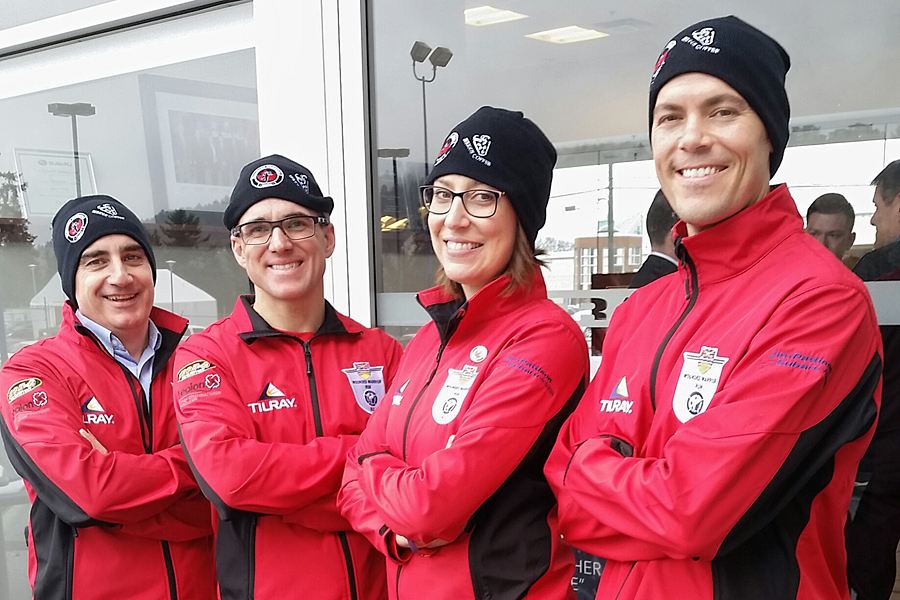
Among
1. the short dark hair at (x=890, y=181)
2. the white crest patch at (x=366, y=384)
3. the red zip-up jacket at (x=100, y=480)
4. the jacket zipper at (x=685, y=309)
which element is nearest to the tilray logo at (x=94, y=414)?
the red zip-up jacket at (x=100, y=480)

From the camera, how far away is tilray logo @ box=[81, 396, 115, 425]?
7.63 ft

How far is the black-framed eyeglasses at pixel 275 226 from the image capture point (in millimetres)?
2217

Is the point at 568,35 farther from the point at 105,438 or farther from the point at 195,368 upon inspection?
the point at 105,438

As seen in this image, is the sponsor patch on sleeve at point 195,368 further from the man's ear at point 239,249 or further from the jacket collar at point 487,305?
the jacket collar at point 487,305

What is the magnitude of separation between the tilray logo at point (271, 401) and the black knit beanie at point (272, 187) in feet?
1.60

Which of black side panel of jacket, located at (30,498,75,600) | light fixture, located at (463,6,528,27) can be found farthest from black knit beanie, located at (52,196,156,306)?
light fixture, located at (463,6,528,27)

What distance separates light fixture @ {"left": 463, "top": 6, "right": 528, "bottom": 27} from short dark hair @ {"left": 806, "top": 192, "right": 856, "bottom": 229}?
4.27ft

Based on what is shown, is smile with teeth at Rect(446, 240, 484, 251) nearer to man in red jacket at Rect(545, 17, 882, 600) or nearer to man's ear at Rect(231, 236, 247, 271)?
man in red jacket at Rect(545, 17, 882, 600)

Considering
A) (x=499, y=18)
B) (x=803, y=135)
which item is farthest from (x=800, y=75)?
(x=499, y=18)

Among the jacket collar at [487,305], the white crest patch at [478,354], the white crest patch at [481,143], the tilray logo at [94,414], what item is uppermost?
the white crest patch at [481,143]

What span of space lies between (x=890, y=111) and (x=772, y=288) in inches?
50.9

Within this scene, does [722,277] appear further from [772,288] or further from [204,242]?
[204,242]

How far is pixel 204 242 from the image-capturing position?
405cm

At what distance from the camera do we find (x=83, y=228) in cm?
245
